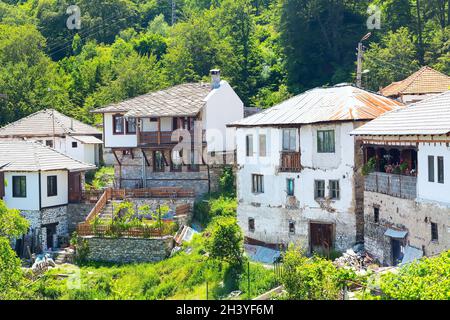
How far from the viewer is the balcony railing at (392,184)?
2741cm

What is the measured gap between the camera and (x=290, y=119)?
111 ft

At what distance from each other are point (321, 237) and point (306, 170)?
2.96 metres

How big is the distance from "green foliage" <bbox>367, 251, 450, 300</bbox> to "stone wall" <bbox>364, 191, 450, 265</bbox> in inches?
162

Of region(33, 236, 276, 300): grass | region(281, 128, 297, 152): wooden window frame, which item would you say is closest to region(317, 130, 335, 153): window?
region(281, 128, 297, 152): wooden window frame

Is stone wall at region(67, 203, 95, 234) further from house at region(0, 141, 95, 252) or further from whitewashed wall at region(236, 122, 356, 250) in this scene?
whitewashed wall at region(236, 122, 356, 250)

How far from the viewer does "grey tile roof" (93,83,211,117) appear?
4172cm

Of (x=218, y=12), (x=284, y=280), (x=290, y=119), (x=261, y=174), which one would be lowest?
(x=284, y=280)

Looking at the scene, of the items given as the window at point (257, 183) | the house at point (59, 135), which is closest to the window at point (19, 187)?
the house at point (59, 135)

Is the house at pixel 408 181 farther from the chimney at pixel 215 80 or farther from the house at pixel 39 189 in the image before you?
the house at pixel 39 189
